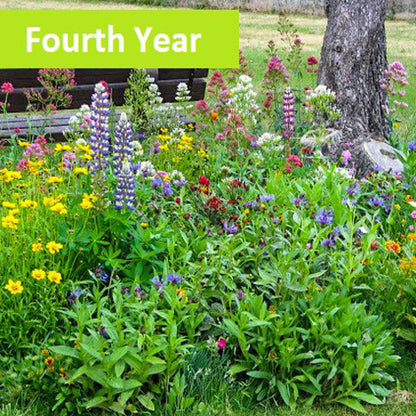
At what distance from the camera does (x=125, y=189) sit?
3947mm

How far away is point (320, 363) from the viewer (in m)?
3.81

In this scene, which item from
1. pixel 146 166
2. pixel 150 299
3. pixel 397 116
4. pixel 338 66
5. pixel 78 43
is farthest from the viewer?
pixel 397 116

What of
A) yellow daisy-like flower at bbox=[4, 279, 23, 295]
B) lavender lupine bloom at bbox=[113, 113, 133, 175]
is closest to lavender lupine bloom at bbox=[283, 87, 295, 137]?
lavender lupine bloom at bbox=[113, 113, 133, 175]

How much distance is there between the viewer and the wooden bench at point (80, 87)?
6.93 m

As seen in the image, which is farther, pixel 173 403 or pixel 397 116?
pixel 397 116

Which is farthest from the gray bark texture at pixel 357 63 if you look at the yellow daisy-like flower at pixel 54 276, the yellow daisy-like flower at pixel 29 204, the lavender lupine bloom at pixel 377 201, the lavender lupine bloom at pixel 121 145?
the yellow daisy-like flower at pixel 54 276

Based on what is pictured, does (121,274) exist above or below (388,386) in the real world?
above

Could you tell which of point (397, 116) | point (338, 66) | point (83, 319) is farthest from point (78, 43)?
point (83, 319)

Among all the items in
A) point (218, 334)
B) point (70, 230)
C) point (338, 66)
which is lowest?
point (218, 334)

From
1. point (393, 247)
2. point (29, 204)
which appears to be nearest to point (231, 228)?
point (393, 247)

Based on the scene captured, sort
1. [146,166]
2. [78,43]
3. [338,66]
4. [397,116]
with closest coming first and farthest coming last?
1. [146,166]
2. [338,66]
3. [78,43]
4. [397,116]

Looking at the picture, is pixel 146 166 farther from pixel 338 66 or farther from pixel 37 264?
pixel 338 66

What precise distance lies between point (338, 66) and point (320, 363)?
4096 mm

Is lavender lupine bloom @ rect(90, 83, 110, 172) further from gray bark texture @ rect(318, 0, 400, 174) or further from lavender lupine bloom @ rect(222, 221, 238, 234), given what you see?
gray bark texture @ rect(318, 0, 400, 174)
